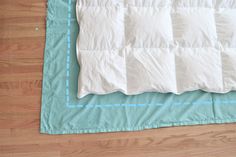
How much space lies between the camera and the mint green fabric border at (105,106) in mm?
1150

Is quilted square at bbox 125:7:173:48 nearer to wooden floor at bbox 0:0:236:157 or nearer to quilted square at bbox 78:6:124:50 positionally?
quilted square at bbox 78:6:124:50

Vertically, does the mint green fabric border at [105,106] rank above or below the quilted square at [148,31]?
below

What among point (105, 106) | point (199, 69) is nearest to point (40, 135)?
point (105, 106)

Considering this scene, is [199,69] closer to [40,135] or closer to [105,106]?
[105,106]

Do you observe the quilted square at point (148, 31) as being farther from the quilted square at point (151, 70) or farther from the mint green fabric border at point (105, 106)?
the mint green fabric border at point (105, 106)

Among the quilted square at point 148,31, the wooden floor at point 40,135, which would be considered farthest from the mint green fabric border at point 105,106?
the quilted square at point 148,31

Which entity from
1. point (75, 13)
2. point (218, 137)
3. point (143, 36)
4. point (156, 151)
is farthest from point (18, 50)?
point (218, 137)

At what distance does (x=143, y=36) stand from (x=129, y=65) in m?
0.16

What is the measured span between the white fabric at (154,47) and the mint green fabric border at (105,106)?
0.16 ft

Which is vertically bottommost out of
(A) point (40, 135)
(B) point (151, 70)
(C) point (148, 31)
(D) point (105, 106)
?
(A) point (40, 135)

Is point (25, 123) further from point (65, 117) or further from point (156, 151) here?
point (156, 151)

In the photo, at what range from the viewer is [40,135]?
1133 millimetres

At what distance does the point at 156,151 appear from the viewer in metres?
1.13

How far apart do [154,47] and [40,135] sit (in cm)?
67
